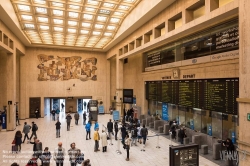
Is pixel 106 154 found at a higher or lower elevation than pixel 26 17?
lower

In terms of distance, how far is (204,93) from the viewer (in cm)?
1068

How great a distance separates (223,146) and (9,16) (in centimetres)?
1504

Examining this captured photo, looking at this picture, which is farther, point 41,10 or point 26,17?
point 26,17

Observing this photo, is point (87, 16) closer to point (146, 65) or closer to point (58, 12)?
point (58, 12)

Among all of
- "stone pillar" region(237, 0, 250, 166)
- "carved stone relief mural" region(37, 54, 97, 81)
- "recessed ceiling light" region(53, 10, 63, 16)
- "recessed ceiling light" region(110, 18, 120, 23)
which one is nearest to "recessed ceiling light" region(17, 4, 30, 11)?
"recessed ceiling light" region(53, 10, 63, 16)

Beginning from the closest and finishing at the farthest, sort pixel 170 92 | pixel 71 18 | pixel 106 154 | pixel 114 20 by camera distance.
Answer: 1. pixel 106 154
2. pixel 170 92
3. pixel 71 18
4. pixel 114 20

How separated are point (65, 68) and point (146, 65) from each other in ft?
37.3

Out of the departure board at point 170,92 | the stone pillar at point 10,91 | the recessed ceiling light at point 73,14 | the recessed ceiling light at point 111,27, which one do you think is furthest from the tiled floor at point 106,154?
the recessed ceiling light at point 111,27

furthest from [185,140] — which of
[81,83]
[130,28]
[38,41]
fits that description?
[38,41]

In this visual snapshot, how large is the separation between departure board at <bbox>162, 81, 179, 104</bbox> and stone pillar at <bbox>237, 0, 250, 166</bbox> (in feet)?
23.8

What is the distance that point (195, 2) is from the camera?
27.9ft

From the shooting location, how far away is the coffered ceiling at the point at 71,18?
1226 centimetres

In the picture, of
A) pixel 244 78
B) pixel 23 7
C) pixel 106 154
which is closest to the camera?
pixel 244 78

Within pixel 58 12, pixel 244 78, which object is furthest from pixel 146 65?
pixel 244 78
